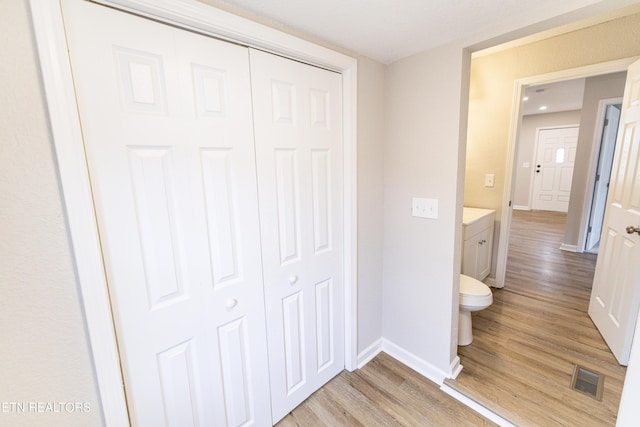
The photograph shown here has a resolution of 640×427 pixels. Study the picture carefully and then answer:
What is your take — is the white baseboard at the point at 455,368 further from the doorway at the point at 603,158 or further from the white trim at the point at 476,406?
the doorway at the point at 603,158

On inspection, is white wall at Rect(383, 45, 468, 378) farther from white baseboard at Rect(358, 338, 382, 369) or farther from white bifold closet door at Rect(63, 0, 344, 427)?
white bifold closet door at Rect(63, 0, 344, 427)

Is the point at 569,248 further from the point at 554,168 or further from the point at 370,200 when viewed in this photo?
the point at 370,200

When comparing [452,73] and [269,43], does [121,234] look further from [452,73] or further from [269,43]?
[452,73]

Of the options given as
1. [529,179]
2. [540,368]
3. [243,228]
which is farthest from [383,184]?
[529,179]

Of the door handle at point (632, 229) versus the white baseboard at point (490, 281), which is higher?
the door handle at point (632, 229)

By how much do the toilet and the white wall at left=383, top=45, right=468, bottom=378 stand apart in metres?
0.32

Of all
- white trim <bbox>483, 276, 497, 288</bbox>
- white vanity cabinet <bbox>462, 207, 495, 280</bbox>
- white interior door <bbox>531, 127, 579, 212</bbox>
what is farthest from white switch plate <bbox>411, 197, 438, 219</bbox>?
white interior door <bbox>531, 127, 579, 212</bbox>

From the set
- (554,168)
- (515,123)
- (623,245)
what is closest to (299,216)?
(623,245)

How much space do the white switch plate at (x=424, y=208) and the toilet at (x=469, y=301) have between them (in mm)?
733

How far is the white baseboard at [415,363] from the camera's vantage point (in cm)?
176

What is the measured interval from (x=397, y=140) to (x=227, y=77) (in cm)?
115

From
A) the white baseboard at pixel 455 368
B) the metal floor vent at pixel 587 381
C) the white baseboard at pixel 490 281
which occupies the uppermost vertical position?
the white baseboard at pixel 490 281

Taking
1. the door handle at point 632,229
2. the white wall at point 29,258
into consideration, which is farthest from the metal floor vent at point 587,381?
the white wall at point 29,258

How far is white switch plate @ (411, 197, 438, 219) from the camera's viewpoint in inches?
65.6
